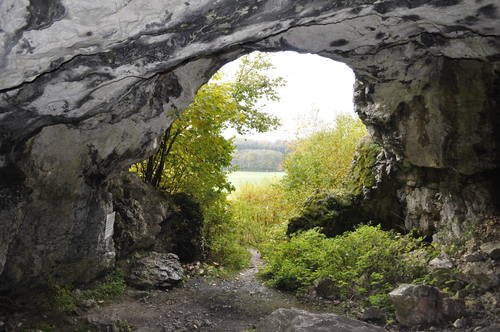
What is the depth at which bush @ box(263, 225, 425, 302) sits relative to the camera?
8.49 meters

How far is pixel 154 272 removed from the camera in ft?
32.6

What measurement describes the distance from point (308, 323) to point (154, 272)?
559 centimetres

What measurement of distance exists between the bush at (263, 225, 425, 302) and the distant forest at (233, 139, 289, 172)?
3200 centimetres

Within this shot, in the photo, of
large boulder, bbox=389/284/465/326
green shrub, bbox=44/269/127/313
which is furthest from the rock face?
large boulder, bbox=389/284/465/326

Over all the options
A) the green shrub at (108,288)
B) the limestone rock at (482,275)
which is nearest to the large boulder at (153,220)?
the green shrub at (108,288)

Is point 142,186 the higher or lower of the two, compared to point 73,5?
lower

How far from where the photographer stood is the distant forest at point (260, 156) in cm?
4634

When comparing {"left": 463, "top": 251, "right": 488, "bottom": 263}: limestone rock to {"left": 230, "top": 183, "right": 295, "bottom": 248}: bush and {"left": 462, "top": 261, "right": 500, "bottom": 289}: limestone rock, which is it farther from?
{"left": 230, "top": 183, "right": 295, "bottom": 248}: bush

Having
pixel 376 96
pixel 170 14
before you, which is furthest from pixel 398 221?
pixel 170 14

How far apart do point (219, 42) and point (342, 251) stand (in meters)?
6.91

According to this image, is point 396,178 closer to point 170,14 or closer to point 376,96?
point 376,96

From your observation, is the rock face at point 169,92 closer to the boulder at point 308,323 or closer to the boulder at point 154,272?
the boulder at point 154,272

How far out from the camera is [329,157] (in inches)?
759

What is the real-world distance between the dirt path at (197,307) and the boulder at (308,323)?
1.73m
